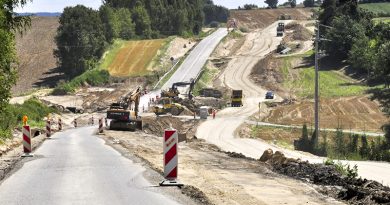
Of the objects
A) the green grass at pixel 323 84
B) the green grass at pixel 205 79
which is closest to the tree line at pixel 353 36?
the green grass at pixel 323 84

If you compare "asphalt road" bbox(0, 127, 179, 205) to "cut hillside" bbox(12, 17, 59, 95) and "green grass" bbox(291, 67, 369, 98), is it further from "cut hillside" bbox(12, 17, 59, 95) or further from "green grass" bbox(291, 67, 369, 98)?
"cut hillside" bbox(12, 17, 59, 95)

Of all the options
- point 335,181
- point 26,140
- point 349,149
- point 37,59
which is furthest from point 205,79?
point 335,181

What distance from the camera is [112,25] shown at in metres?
150

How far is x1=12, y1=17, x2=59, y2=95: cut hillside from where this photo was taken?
135 m

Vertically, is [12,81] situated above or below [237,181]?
above

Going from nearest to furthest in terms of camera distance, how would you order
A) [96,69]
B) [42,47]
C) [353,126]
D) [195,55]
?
1. [353,126]
2. [96,69]
3. [195,55]
4. [42,47]

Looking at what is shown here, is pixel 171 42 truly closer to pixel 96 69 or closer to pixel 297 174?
pixel 96 69

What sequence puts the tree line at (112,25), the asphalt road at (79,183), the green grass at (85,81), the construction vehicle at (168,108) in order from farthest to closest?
the tree line at (112,25), the green grass at (85,81), the construction vehicle at (168,108), the asphalt road at (79,183)

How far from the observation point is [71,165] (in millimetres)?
25391

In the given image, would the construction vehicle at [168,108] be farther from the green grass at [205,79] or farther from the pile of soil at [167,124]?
the green grass at [205,79]

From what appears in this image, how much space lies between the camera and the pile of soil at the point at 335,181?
18281 millimetres

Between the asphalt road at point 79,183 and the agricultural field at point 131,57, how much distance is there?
339 feet

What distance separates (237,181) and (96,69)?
11070 centimetres

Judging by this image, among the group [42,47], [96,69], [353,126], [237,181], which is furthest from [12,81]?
[42,47]
